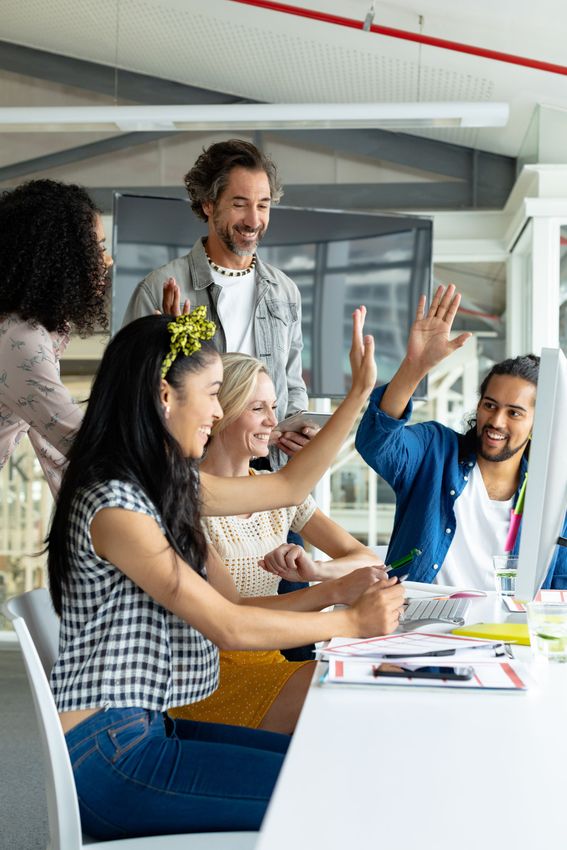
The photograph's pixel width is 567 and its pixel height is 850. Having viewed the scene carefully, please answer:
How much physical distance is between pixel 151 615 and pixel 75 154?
4.69 m

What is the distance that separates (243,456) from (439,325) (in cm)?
54

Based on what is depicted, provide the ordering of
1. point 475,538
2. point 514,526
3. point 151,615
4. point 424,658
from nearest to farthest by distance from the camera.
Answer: point 424,658 → point 151,615 → point 514,526 → point 475,538

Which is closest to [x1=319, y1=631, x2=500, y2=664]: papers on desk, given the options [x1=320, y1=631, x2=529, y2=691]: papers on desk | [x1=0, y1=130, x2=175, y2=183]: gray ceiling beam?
[x1=320, y1=631, x2=529, y2=691]: papers on desk

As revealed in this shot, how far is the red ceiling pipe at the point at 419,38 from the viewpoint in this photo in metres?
4.43

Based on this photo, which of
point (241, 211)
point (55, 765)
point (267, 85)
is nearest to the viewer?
point (55, 765)

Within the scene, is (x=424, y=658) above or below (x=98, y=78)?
below

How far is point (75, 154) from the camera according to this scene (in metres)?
5.75

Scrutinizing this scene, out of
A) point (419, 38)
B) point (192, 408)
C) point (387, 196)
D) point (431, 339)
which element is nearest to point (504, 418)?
point (431, 339)

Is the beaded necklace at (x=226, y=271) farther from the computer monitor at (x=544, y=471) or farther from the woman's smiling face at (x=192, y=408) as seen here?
the computer monitor at (x=544, y=471)

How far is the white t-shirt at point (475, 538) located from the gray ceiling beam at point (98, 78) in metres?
3.68

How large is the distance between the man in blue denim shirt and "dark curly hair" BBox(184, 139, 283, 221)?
2.73ft

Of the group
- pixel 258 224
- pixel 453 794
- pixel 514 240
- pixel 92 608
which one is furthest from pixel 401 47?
pixel 453 794

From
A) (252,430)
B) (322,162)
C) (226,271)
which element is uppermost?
(322,162)

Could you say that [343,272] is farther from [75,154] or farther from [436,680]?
[436,680]
